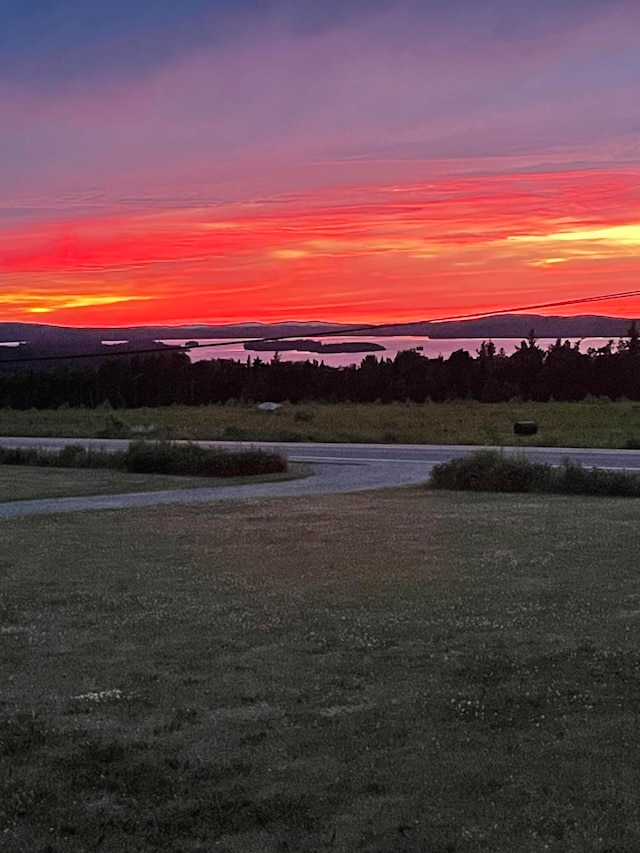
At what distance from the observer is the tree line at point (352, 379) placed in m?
60.8

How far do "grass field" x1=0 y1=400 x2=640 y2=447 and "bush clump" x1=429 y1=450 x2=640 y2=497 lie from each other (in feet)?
30.4

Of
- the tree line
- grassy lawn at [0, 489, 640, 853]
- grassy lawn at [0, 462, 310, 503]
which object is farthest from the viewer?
the tree line

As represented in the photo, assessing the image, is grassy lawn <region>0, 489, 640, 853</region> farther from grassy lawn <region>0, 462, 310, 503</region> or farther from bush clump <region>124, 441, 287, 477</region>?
bush clump <region>124, 441, 287, 477</region>

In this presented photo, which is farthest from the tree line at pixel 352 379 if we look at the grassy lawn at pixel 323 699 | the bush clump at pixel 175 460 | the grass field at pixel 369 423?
the grassy lawn at pixel 323 699

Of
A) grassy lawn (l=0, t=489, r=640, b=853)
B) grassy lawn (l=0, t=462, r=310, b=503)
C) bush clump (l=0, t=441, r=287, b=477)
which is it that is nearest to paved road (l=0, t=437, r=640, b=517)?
grassy lawn (l=0, t=462, r=310, b=503)

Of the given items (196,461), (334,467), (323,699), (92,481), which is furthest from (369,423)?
(323,699)

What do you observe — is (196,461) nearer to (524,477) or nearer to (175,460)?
(175,460)

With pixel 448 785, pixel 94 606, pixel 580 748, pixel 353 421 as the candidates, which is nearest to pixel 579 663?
pixel 580 748

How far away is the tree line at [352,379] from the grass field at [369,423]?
12.4m

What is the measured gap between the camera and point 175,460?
21531 mm

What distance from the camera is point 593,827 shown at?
403cm

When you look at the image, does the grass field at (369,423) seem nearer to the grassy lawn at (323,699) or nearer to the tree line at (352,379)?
the tree line at (352,379)

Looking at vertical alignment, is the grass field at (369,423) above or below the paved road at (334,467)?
above

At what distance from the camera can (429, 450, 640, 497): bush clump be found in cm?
1658
